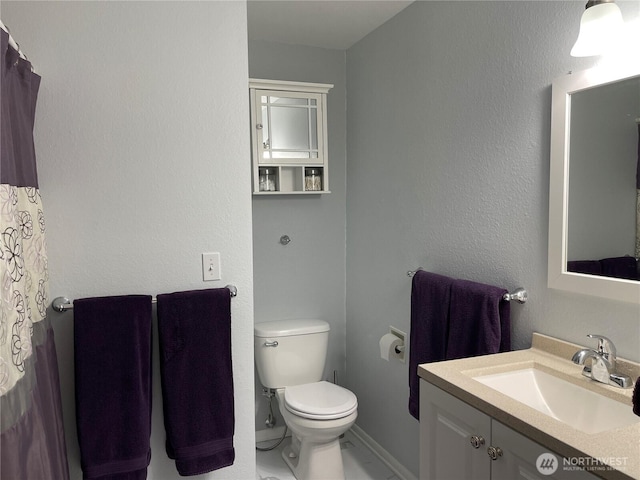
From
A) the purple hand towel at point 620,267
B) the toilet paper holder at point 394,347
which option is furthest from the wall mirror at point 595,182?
the toilet paper holder at point 394,347

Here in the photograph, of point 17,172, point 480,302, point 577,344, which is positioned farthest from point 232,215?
point 577,344

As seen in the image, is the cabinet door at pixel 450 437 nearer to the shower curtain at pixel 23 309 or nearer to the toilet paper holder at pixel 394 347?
the toilet paper holder at pixel 394 347

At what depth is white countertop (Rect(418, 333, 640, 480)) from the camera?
982mm

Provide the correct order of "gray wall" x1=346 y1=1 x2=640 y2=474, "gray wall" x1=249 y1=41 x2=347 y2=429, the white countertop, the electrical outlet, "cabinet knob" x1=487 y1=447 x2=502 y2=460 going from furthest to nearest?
"gray wall" x1=249 y1=41 x2=347 y2=429, the electrical outlet, "gray wall" x1=346 y1=1 x2=640 y2=474, "cabinet knob" x1=487 y1=447 x2=502 y2=460, the white countertop

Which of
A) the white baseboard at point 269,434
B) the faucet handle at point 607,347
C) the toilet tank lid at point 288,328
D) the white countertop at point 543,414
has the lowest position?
the white baseboard at point 269,434

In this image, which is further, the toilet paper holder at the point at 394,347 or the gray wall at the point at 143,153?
the toilet paper holder at the point at 394,347

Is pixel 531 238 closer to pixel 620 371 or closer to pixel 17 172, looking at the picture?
pixel 620 371

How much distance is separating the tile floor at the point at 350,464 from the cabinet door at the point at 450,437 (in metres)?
1.10

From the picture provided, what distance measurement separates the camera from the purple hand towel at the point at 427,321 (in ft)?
6.57

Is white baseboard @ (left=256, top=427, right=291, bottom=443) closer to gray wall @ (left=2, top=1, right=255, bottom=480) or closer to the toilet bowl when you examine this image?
the toilet bowl

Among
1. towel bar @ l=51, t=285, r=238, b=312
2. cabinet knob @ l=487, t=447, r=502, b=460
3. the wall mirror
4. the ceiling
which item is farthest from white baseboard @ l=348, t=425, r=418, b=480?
the ceiling

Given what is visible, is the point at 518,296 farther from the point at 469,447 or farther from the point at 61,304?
the point at 61,304

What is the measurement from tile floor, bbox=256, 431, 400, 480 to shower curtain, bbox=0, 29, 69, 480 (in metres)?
1.25

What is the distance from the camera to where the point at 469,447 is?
1359 millimetres
